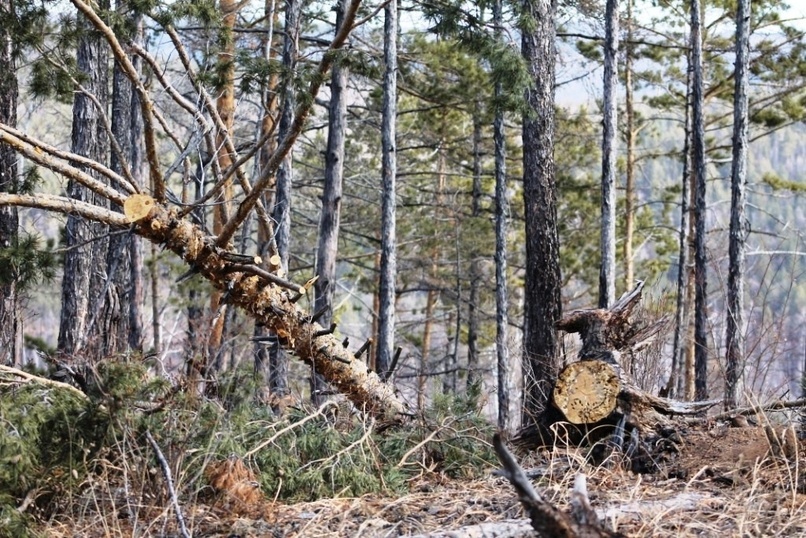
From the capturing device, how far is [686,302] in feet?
57.8

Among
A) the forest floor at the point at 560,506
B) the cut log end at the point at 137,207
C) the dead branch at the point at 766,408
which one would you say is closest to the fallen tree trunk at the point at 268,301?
the cut log end at the point at 137,207

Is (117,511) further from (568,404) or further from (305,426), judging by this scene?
(568,404)

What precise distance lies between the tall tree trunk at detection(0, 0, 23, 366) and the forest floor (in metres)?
3.41

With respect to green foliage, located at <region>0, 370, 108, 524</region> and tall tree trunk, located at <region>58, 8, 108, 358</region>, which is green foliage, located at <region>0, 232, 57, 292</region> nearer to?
tall tree trunk, located at <region>58, 8, 108, 358</region>

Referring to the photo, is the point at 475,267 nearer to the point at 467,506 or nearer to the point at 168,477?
the point at 467,506

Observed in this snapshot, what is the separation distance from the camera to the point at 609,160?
39.3ft

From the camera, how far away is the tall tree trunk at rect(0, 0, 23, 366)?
6430mm

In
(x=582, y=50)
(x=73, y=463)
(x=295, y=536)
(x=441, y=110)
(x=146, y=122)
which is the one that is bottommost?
(x=295, y=536)

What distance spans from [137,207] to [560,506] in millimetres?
2855

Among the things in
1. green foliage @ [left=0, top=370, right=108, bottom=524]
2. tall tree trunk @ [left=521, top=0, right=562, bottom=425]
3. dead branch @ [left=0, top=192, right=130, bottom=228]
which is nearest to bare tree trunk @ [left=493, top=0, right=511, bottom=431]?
tall tree trunk @ [left=521, top=0, right=562, bottom=425]

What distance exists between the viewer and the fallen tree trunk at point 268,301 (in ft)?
15.8

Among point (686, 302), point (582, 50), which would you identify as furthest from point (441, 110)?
point (686, 302)

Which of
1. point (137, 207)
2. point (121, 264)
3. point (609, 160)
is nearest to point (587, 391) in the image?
point (137, 207)

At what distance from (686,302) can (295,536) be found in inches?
A: 620
